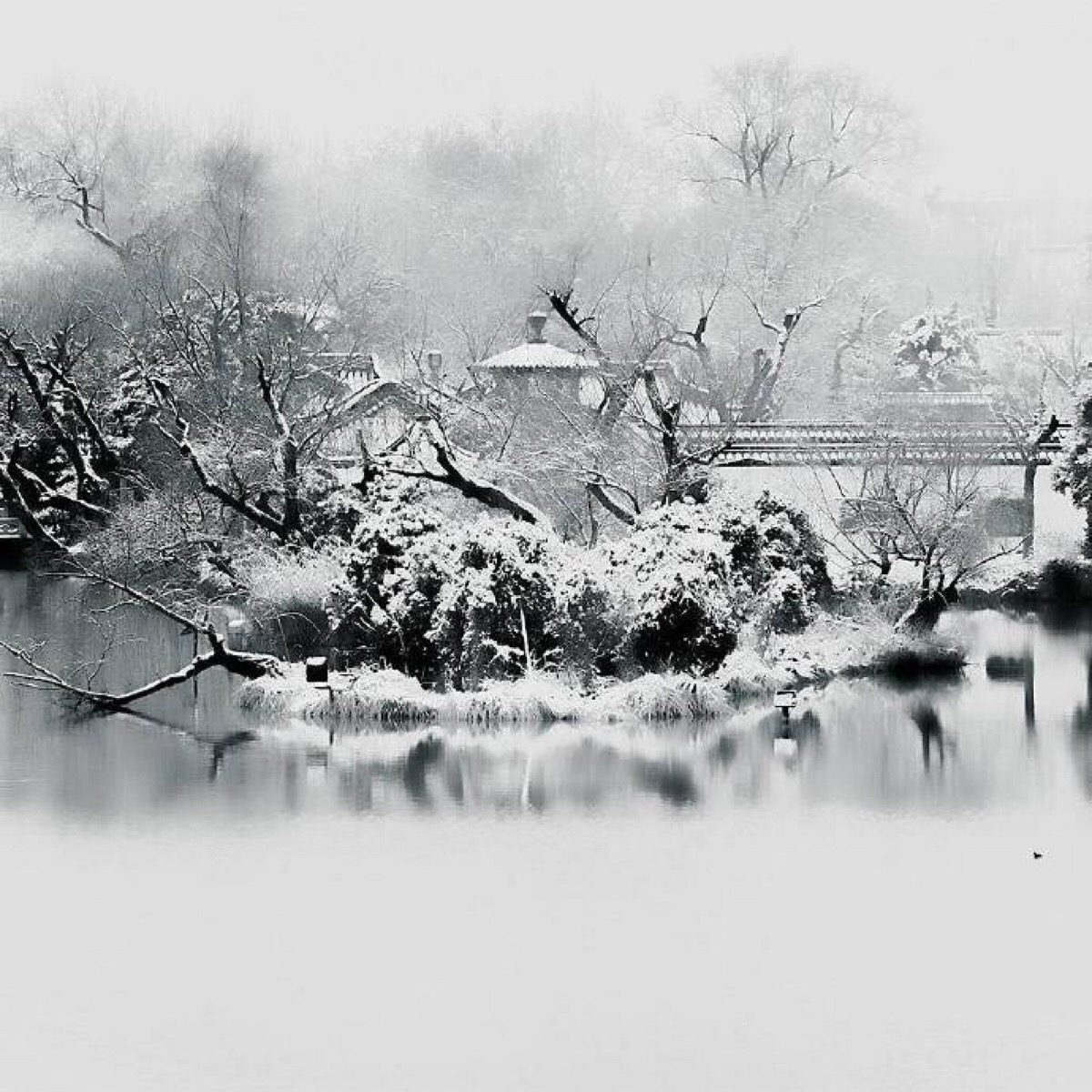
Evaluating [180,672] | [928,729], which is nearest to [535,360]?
[180,672]

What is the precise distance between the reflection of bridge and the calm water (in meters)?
11.8

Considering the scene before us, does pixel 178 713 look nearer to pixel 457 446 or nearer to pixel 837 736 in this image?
pixel 837 736

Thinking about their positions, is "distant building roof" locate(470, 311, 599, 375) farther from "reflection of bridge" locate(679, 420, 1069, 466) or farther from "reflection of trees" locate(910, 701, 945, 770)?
"reflection of trees" locate(910, 701, 945, 770)

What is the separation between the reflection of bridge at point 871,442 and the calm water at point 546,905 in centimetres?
1183

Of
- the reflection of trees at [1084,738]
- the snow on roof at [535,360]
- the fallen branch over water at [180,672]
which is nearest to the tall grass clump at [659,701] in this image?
the reflection of trees at [1084,738]

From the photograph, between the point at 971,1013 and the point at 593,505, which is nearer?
the point at 971,1013

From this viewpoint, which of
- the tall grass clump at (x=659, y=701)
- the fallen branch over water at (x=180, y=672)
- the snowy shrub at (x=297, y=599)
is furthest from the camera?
the snowy shrub at (x=297, y=599)

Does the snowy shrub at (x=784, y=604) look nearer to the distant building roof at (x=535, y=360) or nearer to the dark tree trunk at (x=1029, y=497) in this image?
the dark tree trunk at (x=1029, y=497)

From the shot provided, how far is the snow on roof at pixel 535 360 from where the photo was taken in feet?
126

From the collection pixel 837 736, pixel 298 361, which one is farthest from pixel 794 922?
pixel 298 361

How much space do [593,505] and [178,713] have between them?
11982mm

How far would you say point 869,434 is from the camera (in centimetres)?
3597

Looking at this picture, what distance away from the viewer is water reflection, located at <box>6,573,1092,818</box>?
18578 mm

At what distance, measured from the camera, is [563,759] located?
20047 mm
